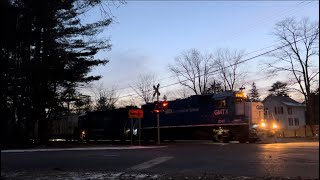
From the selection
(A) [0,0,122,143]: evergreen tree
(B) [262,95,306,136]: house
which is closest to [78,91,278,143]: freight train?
(A) [0,0,122,143]: evergreen tree

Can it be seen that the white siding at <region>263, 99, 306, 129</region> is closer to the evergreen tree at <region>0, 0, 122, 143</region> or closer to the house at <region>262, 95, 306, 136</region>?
the house at <region>262, 95, 306, 136</region>

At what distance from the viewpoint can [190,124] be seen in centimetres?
3662

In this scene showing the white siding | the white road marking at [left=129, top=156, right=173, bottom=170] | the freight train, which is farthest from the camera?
the white siding

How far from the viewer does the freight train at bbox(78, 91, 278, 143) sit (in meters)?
33.4

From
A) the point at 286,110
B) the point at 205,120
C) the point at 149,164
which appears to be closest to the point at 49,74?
the point at 205,120

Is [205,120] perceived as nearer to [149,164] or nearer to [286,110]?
[149,164]

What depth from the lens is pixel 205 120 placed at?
35.6 m

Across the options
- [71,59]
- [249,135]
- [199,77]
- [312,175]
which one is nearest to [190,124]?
[249,135]

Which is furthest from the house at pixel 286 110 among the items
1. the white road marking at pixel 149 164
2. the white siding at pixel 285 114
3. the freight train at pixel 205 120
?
the white road marking at pixel 149 164

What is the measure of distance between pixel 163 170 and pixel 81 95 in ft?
101

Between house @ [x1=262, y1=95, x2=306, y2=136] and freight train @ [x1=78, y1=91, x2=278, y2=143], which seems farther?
house @ [x1=262, y1=95, x2=306, y2=136]

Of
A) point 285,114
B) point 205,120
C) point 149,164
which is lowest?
point 149,164

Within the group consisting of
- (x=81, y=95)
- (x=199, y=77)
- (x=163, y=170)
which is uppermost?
(x=199, y=77)

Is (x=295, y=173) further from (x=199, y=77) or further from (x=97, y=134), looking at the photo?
(x=199, y=77)
